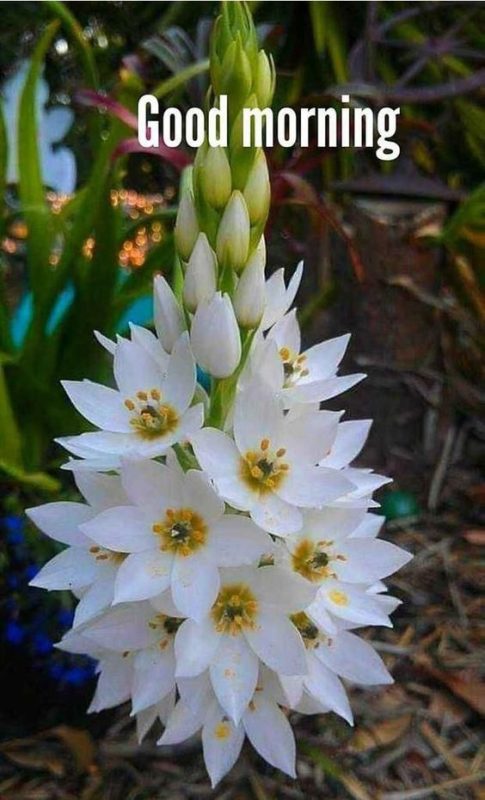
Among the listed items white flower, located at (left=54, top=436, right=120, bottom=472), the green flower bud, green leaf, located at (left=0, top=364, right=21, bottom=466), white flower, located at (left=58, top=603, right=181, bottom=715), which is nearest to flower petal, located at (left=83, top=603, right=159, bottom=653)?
white flower, located at (left=58, top=603, right=181, bottom=715)

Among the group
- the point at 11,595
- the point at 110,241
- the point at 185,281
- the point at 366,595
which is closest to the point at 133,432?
the point at 185,281

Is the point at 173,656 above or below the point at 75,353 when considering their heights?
below

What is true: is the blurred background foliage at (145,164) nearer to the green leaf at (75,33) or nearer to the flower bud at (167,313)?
the green leaf at (75,33)

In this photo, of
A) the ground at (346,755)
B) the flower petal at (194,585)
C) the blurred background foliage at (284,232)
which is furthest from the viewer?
the blurred background foliage at (284,232)

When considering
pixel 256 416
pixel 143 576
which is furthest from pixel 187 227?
pixel 143 576

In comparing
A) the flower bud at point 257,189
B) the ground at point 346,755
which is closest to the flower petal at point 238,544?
the flower bud at point 257,189

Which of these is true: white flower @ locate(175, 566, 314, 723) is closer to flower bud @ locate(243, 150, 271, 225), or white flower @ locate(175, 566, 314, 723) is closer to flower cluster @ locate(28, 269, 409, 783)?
flower cluster @ locate(28, 269, 409, 783)

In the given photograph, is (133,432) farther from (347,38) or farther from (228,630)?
(347,38)
